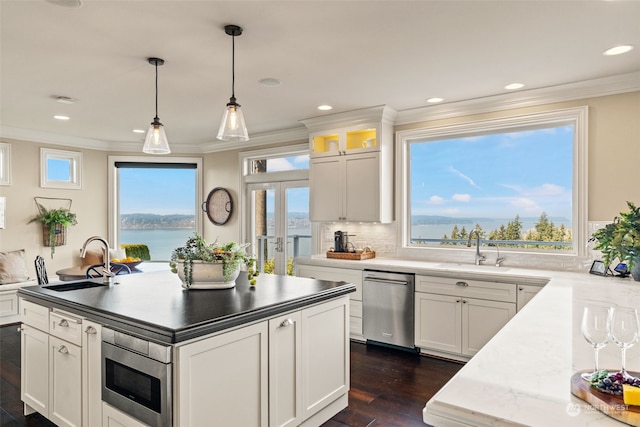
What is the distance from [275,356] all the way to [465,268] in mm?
2405

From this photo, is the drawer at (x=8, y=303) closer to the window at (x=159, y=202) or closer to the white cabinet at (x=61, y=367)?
the window at (x=159, y=202)

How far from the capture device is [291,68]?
332cm

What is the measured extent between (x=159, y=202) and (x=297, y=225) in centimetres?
284

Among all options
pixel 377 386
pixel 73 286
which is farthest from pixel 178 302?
pixel 377 386

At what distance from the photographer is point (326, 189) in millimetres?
5035

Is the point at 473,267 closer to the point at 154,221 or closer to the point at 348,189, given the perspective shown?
the point at 348,189

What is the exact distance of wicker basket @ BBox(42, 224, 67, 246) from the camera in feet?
19.5

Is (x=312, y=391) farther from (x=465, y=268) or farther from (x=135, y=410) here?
(x=465, y=268)

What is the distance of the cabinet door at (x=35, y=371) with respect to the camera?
257cm

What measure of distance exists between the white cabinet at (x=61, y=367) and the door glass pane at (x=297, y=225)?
3.34 meters

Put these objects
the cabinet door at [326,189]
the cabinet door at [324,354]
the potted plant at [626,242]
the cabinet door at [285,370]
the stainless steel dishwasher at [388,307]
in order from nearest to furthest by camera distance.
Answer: the cabinet door at [285,370] < the cabinet door at [324,354] < the potted plant at [626,242] < the stainless steel dishwasher at [388,307] < the cabinet door at [326,189]

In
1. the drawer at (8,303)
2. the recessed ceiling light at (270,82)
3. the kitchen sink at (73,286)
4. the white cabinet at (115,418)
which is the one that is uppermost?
the recessed ceiling light at (270,82)

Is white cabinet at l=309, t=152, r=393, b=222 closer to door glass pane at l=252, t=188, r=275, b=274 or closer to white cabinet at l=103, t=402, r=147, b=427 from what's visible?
door glass pane at l=252, t=188, r=275, b=274

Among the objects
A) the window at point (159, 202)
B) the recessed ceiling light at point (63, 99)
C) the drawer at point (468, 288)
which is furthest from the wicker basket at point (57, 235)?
the drawer at point (468, 288)
